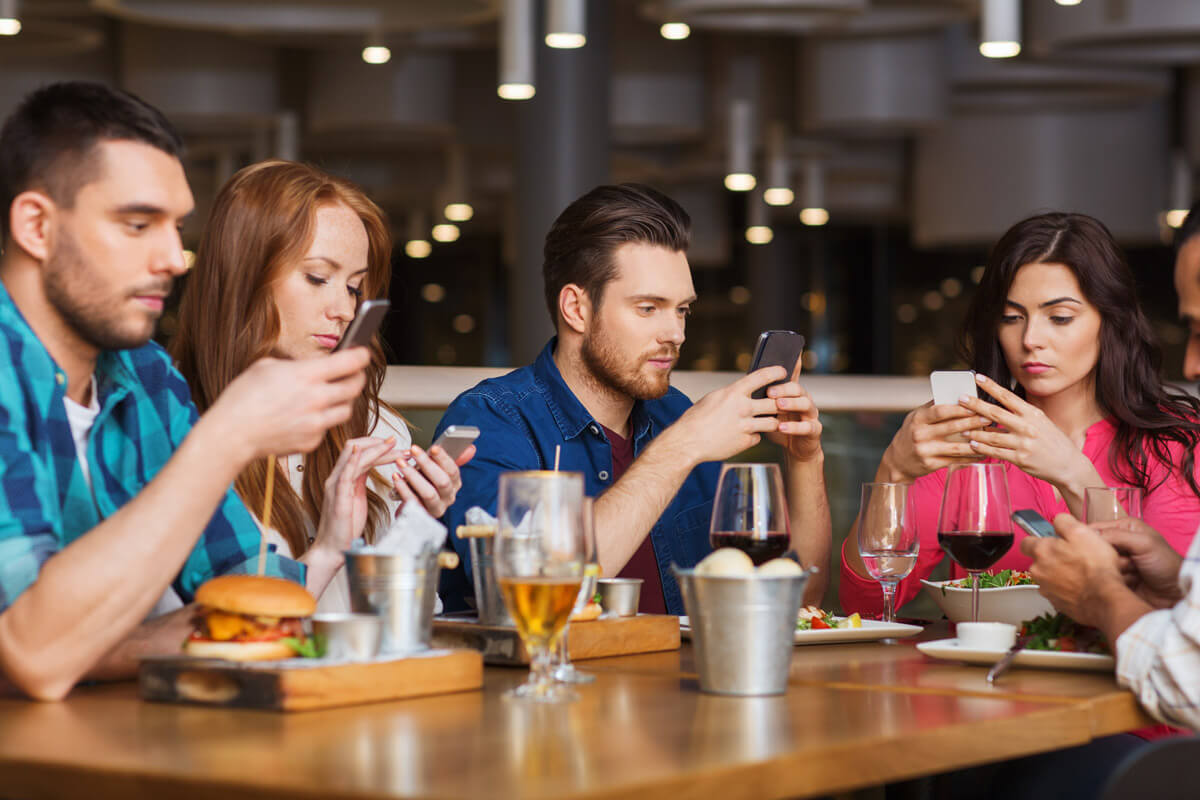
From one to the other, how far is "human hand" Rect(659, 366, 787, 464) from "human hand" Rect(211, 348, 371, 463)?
105cm

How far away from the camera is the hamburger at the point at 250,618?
1655 mm

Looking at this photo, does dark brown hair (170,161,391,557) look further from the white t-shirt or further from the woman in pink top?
the woman in pink top

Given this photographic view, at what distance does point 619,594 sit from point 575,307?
1.13m

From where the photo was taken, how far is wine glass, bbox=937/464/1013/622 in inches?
85.7

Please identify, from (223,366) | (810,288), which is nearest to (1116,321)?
(223,366)

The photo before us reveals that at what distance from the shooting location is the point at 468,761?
131 centimetres

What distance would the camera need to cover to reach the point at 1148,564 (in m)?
2.02

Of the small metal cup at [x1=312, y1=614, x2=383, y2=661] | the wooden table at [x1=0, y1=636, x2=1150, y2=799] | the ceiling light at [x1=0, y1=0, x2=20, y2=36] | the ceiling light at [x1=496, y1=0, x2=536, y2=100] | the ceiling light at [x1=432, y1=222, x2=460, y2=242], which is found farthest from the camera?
the ceiling light at [x1=432, y1=222, x2=460, y2=242]

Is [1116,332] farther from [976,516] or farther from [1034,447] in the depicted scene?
[976,516]

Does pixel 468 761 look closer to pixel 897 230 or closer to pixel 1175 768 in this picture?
pixel 1175 768

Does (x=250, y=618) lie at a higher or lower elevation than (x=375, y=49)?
lower

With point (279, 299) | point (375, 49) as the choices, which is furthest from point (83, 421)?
point (375, 49)

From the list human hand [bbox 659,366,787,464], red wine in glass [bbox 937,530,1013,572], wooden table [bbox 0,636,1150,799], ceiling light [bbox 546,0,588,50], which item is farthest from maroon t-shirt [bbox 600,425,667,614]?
ceiling light [bbox 546,0,588,50]

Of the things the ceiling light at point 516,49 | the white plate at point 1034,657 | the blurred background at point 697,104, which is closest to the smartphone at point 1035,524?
the white plate at point 1034,657
